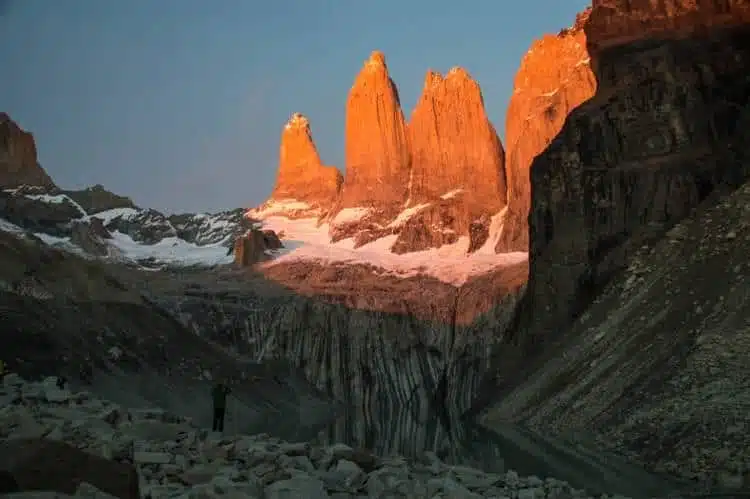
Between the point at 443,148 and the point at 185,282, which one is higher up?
the point at 443,148

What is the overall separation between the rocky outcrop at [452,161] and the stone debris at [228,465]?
10099 centimetres

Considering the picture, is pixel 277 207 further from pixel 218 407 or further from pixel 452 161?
pixel 218 407

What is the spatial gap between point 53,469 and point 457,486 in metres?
8.51

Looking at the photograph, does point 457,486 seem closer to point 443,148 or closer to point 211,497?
point 211,497

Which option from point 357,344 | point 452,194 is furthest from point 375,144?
point 357,344

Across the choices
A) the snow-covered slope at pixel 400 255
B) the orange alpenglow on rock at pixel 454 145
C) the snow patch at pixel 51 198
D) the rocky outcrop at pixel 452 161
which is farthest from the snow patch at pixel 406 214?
the snow patch at pixel 51 198

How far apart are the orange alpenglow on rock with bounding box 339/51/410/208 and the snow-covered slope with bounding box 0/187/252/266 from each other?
72.2 feet

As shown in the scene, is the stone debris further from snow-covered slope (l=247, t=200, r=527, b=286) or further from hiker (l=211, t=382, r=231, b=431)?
snow-covered slope (l=247, t=200, r=527, b=286)

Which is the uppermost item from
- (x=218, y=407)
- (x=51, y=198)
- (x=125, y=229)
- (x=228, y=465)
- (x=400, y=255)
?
(x=51, y=198)

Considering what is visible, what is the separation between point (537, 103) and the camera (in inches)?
4710

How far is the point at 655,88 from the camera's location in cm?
5969

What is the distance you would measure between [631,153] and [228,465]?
4914 centimetres

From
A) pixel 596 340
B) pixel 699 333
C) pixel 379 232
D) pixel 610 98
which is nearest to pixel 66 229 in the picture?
pixel 379 232

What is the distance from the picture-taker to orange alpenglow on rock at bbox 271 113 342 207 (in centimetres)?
16038
